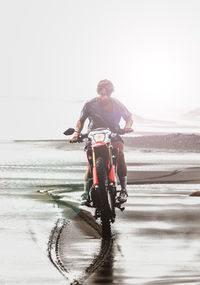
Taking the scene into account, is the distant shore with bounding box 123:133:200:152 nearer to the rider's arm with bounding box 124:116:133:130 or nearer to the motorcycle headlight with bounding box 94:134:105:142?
the rider's arm with bounding box 124:116:133:130

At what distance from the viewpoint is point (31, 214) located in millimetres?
13609

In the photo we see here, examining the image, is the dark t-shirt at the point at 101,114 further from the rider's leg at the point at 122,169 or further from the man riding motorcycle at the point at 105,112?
the rider's leg at the point at 122,169

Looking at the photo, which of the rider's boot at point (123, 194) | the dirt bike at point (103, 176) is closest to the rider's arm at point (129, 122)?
the rider's boot at point (123, 194)

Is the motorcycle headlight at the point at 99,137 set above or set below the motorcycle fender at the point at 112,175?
above

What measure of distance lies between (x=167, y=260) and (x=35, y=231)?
278 centimetres

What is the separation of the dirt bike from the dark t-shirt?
443 millimetres

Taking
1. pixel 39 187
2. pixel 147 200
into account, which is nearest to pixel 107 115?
pixel 147 200

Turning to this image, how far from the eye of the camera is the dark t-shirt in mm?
12484

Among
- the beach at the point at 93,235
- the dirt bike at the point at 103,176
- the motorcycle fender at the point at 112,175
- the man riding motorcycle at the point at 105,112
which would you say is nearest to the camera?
the beach at the point at 93,235

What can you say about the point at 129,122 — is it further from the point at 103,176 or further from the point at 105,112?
the point at 103,176

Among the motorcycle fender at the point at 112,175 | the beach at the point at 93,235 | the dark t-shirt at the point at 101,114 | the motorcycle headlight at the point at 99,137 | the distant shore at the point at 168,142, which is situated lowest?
the distant shore at the point at 168,142

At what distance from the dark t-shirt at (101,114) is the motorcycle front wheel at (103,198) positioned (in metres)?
1.01

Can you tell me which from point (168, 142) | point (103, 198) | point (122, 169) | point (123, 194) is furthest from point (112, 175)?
point (168, 142)

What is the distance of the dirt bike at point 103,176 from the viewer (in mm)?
11255
